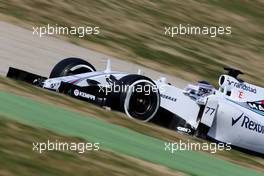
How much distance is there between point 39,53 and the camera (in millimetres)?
14211

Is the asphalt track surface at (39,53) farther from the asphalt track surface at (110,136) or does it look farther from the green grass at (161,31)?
the asphalt track surface at (110,136)

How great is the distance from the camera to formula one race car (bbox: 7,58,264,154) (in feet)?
33.4

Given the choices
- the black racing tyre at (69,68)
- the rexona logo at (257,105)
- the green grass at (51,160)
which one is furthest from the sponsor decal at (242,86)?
the green grass at (51,160)

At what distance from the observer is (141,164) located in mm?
Answer: 7371

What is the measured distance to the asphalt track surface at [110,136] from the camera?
7.87 meters

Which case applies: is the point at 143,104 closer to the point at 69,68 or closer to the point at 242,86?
the point at 69,68

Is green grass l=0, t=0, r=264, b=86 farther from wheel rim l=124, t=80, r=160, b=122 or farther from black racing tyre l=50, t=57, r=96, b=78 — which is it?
wheel rim l=124, t=80, r=160, b=122

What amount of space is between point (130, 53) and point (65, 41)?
1.57 meters

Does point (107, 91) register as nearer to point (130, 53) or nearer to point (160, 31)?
point (130, 53)

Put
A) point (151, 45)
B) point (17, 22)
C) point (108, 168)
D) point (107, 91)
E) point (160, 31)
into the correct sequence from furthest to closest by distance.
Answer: point (160, 31), point (151, 45), point (17, 22), point (107, 91), point (108, 168)

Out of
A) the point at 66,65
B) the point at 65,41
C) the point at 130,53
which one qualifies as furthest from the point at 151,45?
the point at 66,65

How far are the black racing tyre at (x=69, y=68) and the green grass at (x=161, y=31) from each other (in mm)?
4658

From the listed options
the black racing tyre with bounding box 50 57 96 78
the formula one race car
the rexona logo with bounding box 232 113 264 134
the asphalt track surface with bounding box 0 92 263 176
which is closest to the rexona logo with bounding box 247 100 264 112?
the formula one race car

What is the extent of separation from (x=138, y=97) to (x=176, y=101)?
2.10 ft
